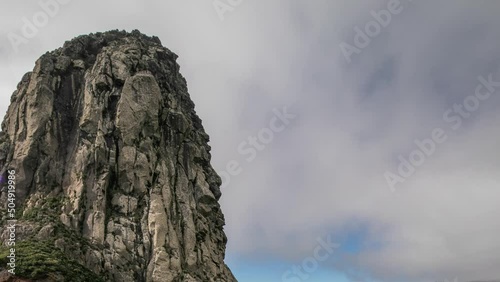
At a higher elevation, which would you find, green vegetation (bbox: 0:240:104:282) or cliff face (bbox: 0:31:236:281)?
cliff face (bbox: 0:31:236:281)

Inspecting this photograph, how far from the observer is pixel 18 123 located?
91000mm

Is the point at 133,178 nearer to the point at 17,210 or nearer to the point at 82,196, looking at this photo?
the point at 82,196

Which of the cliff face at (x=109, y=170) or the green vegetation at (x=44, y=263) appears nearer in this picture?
the green vegetation at (x=44, y=263)

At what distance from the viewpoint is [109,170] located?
277 ft

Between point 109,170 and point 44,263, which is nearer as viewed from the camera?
point 44,263

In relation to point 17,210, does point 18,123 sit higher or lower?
higher

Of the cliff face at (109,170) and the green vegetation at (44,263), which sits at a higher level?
the cliff face at (109,170)

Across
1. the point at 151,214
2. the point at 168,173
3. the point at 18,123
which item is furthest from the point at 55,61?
the point at 151,214

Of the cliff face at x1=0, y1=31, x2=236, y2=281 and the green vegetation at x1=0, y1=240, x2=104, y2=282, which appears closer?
the green vegetation at x1=0, y1=240, x2=104, y2=282

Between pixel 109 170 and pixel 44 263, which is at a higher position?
pixel 109 170

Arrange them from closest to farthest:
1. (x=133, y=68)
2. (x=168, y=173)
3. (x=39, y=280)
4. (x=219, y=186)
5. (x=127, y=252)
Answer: (x=39, y=280)
(x=127, y=252)
(x=168, y=173)
(x=133, y=68)
(x=219, y=186)

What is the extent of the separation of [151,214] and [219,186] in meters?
34.1

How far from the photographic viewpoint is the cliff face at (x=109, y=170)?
7681 centimetres

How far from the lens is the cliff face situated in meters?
76.8
